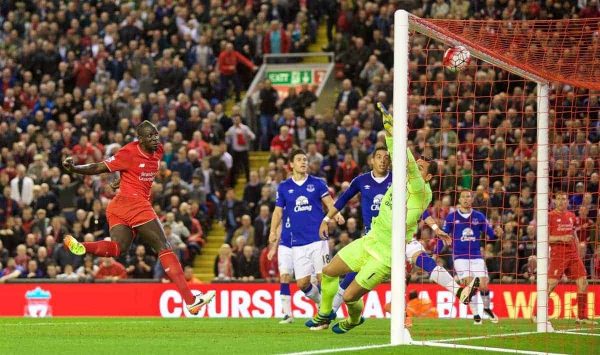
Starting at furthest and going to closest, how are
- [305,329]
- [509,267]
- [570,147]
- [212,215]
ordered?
[212,215] < [509,267] < [570,147] < [305,329]

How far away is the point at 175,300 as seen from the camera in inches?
906

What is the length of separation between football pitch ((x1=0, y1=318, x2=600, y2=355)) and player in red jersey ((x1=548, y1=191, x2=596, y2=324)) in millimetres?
828

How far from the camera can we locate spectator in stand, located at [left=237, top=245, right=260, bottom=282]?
23.9 metres

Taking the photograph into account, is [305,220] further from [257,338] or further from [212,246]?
[212,246]

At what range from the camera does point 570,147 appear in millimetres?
18250

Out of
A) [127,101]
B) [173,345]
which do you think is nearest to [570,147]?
[173,345]

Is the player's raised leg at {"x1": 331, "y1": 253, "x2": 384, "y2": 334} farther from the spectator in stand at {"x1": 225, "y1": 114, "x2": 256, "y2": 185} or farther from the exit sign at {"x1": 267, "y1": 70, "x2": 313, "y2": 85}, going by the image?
the exit sign at {"x1": 267, "y1": 70, "x2": 313, "y2": 85}

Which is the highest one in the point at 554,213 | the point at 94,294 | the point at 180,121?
the point at 180,121

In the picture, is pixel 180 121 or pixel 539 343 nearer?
pixel 539 343

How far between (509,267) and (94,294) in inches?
307

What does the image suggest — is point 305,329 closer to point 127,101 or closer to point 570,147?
point 570,147

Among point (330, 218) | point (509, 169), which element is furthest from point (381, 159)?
point (509, 169)

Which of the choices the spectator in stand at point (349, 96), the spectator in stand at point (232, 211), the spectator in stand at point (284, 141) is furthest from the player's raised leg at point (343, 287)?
the spectator in stand at point (349, 96)

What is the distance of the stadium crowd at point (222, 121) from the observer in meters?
23.2
